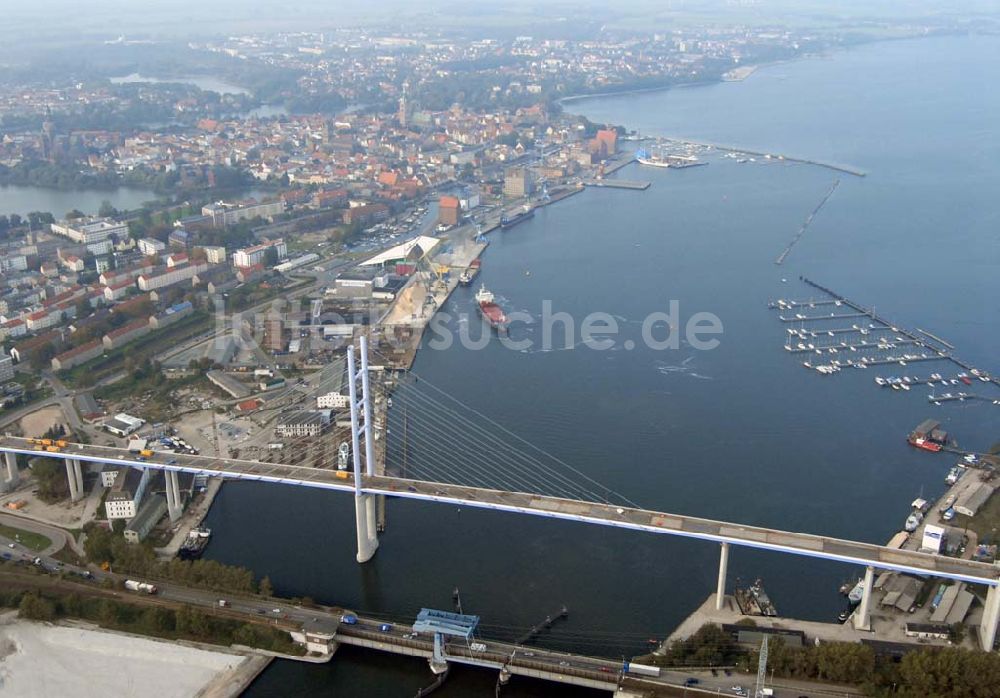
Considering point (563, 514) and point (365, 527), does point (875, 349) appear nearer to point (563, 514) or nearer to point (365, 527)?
point (563, 514)

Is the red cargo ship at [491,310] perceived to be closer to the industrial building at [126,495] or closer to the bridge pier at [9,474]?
the industrial building at [126,495]

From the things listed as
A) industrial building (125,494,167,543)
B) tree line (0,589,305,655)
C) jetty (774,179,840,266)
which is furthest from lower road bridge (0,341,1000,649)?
jetty (774,179,840,266)

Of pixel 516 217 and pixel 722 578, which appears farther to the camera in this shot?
pixel 516 217

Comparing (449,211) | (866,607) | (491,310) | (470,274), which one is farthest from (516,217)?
(866,607)

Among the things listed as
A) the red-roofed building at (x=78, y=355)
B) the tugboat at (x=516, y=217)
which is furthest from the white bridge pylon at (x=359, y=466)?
the tugboat at (x=516, y=217)

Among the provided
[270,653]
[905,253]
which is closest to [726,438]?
[270,653]

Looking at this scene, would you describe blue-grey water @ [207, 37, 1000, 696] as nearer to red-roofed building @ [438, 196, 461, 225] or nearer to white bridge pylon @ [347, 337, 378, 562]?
white bridge pylon @ [347, 337, 378, 562]
